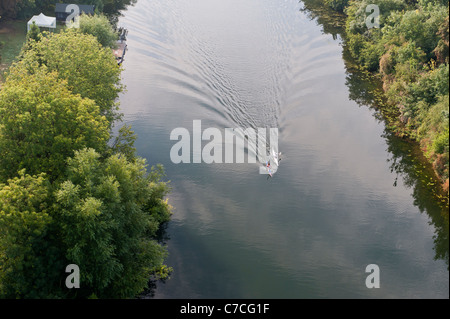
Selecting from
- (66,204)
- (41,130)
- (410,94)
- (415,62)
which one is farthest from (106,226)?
(415,62)

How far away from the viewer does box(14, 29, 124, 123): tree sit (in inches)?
1908

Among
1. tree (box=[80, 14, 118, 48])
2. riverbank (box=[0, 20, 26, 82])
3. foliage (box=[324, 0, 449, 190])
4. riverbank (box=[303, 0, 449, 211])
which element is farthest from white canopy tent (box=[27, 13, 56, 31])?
foliage (box=[324, 0, 449, 190])

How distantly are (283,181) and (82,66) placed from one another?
25.6 metres

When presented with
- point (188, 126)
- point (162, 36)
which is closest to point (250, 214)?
point (188, 126)

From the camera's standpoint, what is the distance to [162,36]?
81.8 meters

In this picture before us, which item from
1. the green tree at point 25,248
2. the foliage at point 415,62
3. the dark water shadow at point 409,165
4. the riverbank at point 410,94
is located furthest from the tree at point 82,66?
the foliage at point 415,62

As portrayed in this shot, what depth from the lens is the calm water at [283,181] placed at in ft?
130

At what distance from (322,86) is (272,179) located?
81.4ft

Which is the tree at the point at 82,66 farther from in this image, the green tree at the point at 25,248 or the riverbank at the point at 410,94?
the riverbank at the point at 410,94

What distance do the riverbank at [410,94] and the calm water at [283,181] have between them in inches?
86.8

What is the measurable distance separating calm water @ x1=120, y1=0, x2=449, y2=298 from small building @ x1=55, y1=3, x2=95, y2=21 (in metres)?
11.9

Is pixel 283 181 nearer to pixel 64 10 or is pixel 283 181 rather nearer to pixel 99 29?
pixel 99 29

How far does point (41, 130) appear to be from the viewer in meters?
37.6
